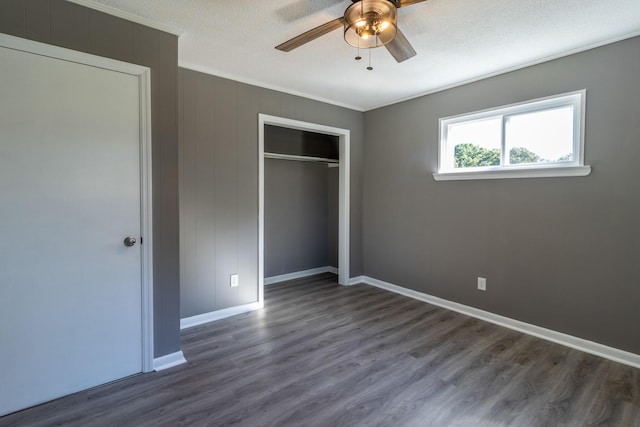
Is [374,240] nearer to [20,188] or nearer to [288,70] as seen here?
[288,70]

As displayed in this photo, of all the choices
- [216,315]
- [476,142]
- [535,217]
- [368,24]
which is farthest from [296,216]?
[368,24]

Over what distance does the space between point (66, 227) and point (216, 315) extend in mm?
1677

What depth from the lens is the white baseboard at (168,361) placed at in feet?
7.66

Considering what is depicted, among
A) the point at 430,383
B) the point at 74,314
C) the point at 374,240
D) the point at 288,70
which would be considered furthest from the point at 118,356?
the point at 374,240

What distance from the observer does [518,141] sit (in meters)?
3.09

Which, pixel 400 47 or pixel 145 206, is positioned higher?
pixel 400 47

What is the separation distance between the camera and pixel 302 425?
1.79 m

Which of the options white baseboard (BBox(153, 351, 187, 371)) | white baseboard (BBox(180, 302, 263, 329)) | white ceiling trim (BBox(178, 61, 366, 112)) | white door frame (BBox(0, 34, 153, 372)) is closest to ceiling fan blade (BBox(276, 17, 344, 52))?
white door frame (BBox(0, 34, 153, 372))

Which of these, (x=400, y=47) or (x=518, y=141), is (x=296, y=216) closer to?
(x=518, y=141)

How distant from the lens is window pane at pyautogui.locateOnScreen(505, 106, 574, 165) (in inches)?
109

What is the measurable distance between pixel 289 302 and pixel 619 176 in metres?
3.29

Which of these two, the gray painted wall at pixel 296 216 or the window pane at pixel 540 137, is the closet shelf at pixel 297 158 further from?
the window pane at pixel 540 137

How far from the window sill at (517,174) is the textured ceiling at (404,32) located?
979mm

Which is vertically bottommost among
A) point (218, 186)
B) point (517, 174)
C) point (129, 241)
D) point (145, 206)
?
point (129, 241)
